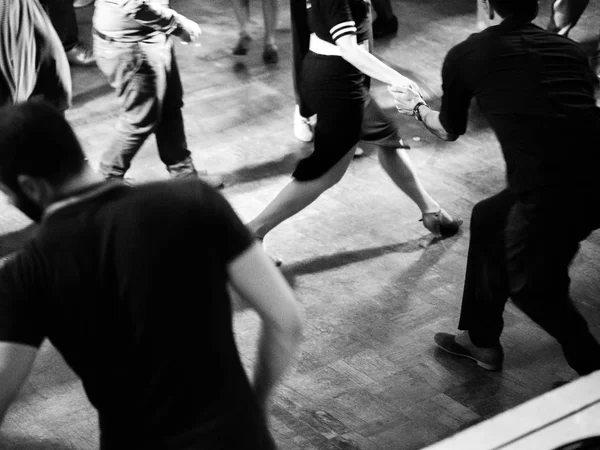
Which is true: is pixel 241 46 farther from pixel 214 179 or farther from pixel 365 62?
pixel 365 62

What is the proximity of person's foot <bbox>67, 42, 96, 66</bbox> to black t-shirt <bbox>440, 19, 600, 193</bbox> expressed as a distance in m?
3.95

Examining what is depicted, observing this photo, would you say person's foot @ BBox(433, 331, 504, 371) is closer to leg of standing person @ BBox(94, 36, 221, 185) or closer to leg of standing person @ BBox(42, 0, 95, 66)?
leg of standing person @ BBox(94, 36, 221, 185)

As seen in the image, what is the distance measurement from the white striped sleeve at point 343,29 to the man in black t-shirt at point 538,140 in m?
0.71

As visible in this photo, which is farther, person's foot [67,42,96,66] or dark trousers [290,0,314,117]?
person's foot [67,42,96,66]

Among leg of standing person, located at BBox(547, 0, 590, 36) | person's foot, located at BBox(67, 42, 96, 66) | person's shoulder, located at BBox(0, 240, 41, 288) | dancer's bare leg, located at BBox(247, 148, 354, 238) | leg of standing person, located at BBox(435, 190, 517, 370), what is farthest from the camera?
person's foot, located at BBox(67, 42, 96, 66)

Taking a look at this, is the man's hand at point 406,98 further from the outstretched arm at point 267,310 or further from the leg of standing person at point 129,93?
the outstretched arm at point 267,310

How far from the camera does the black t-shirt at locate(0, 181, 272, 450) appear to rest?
58.3 inches

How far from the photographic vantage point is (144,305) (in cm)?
151

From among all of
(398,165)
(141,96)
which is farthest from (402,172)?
(141,96)

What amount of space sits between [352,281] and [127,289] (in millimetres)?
2298

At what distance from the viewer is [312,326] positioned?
3451mm

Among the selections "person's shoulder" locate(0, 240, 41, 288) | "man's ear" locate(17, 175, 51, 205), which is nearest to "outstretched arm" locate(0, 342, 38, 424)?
"person's shoulder" locate(0, 240, 41, 288)

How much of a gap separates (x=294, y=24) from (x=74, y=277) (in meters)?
3.55

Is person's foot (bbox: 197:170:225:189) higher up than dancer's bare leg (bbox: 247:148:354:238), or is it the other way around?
dancer's bare leg (bbox: 247:148:354:238)
